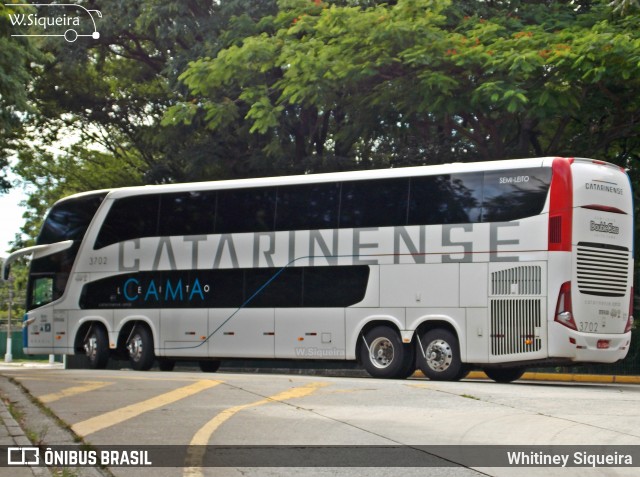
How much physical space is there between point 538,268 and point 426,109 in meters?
6.49

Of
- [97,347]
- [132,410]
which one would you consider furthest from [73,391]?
[97,347]

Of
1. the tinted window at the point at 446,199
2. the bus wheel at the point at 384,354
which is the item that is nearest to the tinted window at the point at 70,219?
the bus wheel at the point at 384,354

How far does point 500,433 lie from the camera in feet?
37.3

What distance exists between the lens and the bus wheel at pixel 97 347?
26.1m

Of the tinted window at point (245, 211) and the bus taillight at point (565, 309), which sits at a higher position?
the tinted window at point (245, 211)

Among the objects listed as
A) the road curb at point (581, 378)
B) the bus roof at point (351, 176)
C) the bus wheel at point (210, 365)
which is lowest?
the road curb at point (581, 378)

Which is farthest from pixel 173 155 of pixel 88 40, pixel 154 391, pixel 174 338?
pixel 154 391

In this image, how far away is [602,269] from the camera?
20234 mm

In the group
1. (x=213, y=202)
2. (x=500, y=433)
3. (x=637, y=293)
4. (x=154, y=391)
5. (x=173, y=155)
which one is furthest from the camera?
(x=173, y=155)

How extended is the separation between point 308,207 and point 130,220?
477cm

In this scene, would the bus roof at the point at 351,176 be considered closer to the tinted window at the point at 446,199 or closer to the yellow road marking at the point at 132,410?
the tinted window at the point at 446,199

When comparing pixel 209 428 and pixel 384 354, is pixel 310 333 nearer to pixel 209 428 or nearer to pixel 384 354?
pixel 384 354

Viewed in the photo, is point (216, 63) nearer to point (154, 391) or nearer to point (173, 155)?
point (173, 155)

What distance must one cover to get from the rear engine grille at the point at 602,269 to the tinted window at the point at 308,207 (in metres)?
4.87
